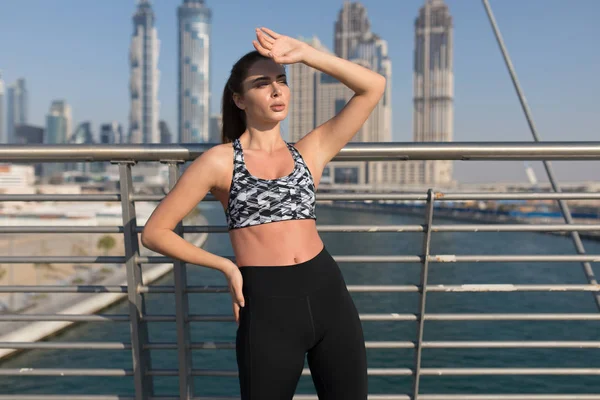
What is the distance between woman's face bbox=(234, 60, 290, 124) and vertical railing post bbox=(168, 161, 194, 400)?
65 centimetres

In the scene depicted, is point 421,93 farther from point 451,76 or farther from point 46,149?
point 46,149

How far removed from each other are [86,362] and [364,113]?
17.8 m

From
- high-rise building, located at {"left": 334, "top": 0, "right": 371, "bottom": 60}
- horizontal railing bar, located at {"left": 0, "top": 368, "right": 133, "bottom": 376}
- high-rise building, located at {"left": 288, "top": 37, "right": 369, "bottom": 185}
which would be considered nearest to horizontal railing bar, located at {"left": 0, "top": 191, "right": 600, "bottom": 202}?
horizontal railing bar, located at {"left": 0, "top": 368, "right": 133, "bottom": 376}

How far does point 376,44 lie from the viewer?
17975cm

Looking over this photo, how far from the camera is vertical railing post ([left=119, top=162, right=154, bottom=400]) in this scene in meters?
2.37

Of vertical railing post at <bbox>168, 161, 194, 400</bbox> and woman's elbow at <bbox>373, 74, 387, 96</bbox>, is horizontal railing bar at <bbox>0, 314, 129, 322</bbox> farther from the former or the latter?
woman's elbow at <bbox>373, 74, 387, 96</bbox>

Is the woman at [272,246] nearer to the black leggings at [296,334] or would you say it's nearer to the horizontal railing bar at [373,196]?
the black leggings at [296,334]

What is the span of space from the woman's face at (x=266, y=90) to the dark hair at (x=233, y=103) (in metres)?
0.02

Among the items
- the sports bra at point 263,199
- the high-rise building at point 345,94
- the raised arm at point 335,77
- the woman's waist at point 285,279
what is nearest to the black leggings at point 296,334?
the woman's waist at point 285,279

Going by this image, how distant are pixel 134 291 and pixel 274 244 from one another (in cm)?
97

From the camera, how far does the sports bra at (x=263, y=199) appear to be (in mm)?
1726

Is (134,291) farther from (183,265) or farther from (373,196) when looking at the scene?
(373,196)

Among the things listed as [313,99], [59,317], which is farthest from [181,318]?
[313,99]

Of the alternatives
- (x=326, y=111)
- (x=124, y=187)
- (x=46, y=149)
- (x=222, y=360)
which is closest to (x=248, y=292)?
(x=124, y=187)
